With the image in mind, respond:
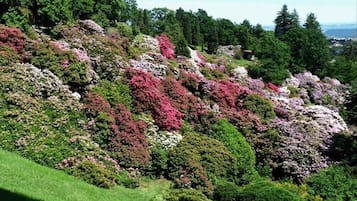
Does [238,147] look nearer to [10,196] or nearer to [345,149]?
[345,149]

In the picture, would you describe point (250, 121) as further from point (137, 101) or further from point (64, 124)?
point (64, 124)

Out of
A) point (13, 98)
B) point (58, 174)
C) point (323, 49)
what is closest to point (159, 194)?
point (58, 174)

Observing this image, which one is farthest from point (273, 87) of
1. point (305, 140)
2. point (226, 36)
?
point (226, 36)

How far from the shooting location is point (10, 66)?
21344 mm

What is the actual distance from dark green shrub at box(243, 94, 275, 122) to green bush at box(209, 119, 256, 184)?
3.17 metres

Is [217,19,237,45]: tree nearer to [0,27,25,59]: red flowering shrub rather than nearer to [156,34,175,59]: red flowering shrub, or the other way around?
[156,34,175,59]: red flowering shrub

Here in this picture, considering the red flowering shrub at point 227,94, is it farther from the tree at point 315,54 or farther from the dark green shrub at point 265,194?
the tree at point 315,54

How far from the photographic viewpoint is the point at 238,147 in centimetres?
2494

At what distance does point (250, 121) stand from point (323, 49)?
34.8 m

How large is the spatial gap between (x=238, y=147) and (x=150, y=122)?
14.9 feet

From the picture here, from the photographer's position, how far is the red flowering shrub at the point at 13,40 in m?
22.8

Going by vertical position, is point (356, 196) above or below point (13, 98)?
below

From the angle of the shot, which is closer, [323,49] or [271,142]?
[271,142]

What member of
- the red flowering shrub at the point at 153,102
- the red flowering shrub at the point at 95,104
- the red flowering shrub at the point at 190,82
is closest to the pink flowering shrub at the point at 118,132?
the red flowering shrub at the point at 95,104
